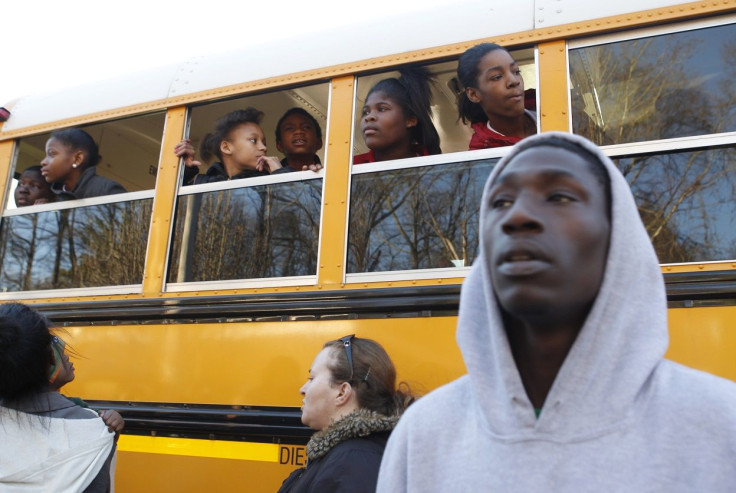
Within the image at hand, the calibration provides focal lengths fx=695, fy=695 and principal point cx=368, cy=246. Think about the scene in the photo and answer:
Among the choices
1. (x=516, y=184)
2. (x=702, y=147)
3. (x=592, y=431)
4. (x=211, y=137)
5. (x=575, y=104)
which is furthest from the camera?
(x=211, y=137)

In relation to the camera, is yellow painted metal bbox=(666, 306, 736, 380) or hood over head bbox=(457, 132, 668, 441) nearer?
hood over head bbox=(457, 132, 668, 441)

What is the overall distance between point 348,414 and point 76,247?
5.86 feet

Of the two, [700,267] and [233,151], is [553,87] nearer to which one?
[700,267]

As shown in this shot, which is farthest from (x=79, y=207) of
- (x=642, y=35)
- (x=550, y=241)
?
(x=550, y=241)

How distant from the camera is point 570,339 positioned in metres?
0.81

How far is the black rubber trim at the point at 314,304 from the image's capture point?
193cm

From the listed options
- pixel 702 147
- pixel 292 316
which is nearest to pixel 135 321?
pixel 292 316

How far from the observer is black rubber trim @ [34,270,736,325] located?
1927mm

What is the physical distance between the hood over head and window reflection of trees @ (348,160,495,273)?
142cm

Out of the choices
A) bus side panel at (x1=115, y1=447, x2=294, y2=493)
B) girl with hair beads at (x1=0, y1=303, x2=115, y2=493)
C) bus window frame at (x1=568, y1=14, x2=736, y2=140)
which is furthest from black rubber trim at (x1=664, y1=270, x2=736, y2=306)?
girl with hair beads at (x1=0, y1=303, x2=115, y2=493)

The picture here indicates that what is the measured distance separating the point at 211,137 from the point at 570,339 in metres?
2.39

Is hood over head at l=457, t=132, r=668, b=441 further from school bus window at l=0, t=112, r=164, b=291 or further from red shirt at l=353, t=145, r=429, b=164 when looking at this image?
school bus window at l=0, t=112, r=164, b=291

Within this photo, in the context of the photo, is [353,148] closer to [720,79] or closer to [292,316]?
[292,316]

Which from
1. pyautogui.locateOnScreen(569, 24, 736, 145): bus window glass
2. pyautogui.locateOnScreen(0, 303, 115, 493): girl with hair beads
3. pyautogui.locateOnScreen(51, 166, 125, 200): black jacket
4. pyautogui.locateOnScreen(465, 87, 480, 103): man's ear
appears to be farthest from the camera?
pyautogui.locateOnScreen(51, 166, 125, 200): black jacket
